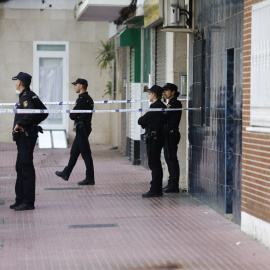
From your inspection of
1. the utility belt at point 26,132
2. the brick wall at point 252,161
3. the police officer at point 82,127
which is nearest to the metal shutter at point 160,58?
the police officer at point 82,127

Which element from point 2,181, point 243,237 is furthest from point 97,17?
point 243,237

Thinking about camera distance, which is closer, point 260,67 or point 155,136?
point 260,67

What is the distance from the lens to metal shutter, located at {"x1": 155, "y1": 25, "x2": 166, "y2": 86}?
1594 centimetres

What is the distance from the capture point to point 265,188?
895 centimetres

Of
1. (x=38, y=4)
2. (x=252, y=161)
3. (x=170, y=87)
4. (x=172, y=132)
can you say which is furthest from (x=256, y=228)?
(x=38, y=4)

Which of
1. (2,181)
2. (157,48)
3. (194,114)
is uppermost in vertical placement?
(157,48)

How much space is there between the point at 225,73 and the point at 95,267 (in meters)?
4.06

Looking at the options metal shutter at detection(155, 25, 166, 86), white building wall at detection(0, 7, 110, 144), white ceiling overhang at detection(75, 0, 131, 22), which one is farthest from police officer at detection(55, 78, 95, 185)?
A: white building wall at detection(0, 7, 110, 144)

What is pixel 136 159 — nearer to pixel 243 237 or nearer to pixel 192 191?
pixel 192 191

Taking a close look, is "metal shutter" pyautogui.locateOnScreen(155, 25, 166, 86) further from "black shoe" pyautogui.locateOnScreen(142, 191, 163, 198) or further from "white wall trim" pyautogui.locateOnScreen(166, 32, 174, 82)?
"black shoe" pyautogui.locateOnScreen(142, 191, 163, 198)

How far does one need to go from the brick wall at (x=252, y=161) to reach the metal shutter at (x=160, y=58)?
20.4 ft

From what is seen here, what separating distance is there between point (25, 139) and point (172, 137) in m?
2.88

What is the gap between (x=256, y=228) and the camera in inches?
359

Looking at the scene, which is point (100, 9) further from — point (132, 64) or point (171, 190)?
point (171, 190)
